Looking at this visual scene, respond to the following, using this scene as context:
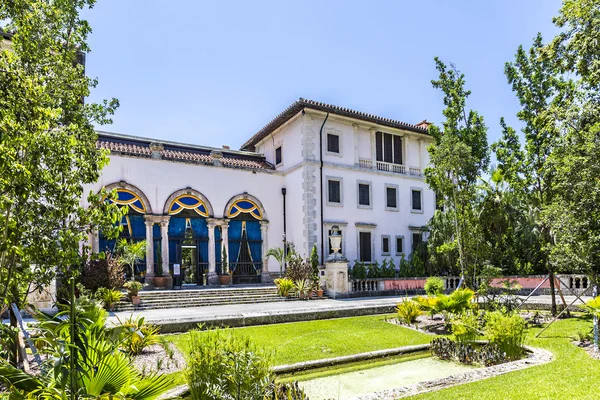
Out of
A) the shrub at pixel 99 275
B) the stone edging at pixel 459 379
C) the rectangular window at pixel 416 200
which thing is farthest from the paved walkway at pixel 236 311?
the rectangular window at pixel 416 200

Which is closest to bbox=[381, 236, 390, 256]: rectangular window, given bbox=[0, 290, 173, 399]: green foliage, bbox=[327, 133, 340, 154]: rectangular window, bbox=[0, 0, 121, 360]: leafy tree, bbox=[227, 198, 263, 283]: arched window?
bbox=[327, 133, 340, 154]: rectangular window

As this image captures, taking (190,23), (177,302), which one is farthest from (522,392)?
(177,302)

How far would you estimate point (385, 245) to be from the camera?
25.2m

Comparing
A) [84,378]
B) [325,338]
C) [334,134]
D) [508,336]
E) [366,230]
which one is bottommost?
[325,338]

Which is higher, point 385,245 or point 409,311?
point 385,245

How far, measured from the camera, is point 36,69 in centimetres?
493

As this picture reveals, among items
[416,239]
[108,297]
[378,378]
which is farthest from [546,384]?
[416,239]

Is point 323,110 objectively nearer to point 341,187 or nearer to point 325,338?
point 341,187

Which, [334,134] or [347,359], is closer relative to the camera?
[347,359]

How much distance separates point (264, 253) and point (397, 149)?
36.1 feet

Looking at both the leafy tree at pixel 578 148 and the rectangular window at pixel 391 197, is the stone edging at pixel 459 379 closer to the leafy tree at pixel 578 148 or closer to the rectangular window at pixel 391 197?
the leafy tree at pixel 578 148

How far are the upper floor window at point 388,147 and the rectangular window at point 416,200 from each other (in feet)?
7.44

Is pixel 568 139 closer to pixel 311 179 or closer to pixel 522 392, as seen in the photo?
pixel 522 392

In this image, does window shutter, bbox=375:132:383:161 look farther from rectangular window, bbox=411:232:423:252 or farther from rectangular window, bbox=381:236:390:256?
rectangular window, bbox=411:232:423:252
